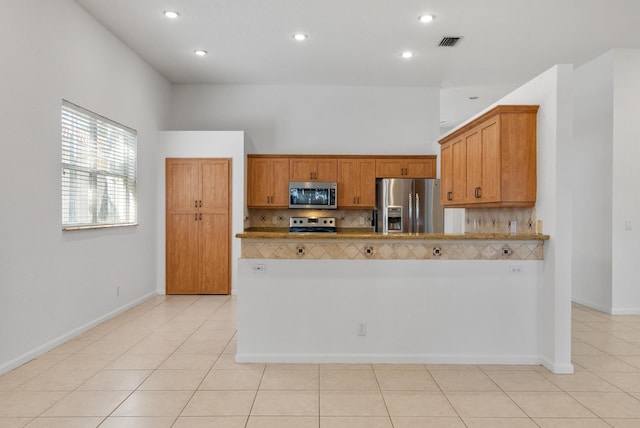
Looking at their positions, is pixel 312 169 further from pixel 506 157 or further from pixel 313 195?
pixel 506 157

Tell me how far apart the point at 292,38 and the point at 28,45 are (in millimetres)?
2693

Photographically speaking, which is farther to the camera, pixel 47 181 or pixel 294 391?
pixel 47 181

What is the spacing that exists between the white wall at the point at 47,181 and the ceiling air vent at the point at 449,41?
3959mm

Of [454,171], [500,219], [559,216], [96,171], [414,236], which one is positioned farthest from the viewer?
→ [454,171]

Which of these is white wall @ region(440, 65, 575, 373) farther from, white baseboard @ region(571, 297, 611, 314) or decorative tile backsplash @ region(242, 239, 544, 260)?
white baseboard @ region(571, 297, 611, 314)

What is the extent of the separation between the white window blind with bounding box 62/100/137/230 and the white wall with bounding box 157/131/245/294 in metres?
0.75

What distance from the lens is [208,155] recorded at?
20.6ft

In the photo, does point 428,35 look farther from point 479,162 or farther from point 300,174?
point 300,174

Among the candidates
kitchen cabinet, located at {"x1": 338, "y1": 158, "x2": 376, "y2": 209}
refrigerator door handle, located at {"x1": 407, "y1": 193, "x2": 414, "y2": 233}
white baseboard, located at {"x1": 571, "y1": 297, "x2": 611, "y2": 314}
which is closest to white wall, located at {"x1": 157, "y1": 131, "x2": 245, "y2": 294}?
kitchen cabinet, located at {"x1": 338, "y1": 158, "x2": 376, "y2": 209}

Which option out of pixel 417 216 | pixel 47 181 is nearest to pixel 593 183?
pixel 417 216

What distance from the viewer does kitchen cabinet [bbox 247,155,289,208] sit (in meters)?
6.62

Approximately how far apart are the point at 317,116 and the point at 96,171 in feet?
11.8

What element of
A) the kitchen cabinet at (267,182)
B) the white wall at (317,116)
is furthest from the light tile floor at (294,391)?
the white wall at (317,116)

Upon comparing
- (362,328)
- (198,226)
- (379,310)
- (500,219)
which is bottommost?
(362,328)
